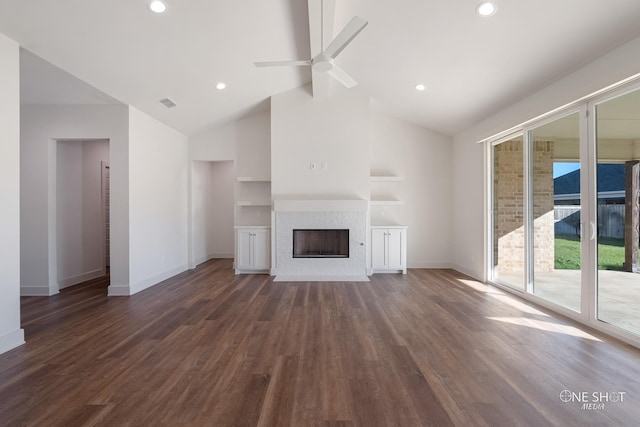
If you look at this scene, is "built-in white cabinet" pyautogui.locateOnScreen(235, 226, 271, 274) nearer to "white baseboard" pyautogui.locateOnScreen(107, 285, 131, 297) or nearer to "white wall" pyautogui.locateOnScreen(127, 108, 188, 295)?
"white wall" pyautogui.locateOnScreen(127, 108, 188, 295)

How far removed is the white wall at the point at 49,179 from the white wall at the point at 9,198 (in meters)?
1.56

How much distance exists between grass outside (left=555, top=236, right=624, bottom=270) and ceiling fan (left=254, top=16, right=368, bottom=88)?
3019 millimetres

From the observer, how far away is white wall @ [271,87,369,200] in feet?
18.6

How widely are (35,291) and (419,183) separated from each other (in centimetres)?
654

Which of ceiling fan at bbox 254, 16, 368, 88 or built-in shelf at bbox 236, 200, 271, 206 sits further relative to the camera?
built-in shelf at bbox 236, 200, 271, 206

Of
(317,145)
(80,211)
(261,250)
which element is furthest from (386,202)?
(80,211)

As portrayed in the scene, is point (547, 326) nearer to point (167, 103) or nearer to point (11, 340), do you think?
point (11, 340)

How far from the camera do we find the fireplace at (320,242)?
564cm

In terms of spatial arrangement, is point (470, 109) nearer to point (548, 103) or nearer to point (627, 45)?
point (548, 103)

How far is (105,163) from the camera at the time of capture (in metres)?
5.54

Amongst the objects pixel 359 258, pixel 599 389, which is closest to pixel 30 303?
pixel 359 258

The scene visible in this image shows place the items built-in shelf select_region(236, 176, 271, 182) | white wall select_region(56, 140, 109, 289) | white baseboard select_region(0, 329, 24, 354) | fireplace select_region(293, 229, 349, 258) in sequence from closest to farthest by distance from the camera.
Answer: white baseboard select_region(0, 329, 24, 354) → white wall select_region(56, 140, 109, 289) → fireplace select_region(293, 229, 349, 258) → built-in shelf select_region(236, 176, 271, 182)

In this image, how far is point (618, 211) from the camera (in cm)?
285

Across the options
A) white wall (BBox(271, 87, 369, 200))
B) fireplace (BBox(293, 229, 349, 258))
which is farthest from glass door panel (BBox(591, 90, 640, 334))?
fireplace (BBox(293, 229, 349, 258))
